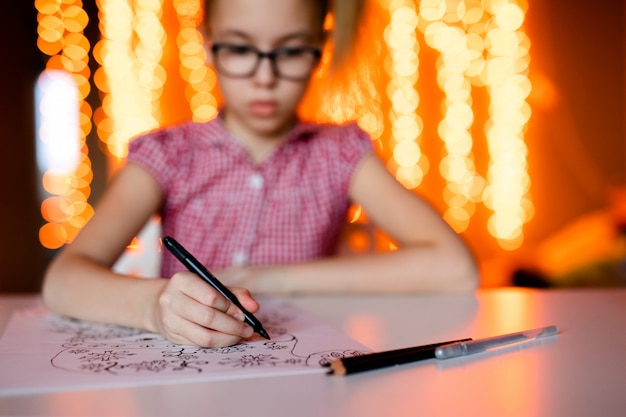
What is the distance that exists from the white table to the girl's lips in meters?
0.47

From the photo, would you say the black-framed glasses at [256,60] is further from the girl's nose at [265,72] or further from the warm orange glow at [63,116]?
the warm orange glow at [63,116]

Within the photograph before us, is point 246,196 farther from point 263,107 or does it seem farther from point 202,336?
point 202,336

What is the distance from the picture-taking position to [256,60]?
1.01 m

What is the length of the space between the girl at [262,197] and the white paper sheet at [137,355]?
0.07m

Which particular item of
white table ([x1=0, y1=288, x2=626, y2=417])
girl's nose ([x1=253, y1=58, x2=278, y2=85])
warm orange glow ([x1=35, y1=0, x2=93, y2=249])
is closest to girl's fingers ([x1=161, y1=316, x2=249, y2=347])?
white table ([x1=0, y1=288, x2=626, y2=417])

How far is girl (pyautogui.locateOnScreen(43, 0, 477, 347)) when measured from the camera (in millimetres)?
922

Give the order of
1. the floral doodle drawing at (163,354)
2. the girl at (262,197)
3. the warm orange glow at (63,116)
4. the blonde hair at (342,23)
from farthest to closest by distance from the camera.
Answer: the warm orange glow at (63,116) → the blonde hair at (342,23) → the girl at (262,197) → the floral doodle drawing at (163,354)

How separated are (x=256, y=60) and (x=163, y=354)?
1.88 ft

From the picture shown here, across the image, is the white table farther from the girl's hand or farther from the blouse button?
the blouse button

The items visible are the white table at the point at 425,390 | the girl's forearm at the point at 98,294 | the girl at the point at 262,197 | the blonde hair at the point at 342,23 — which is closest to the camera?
A: the white table at the point at 425,390

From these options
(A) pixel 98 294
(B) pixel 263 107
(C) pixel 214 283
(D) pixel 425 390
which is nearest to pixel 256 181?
(B) pixel 263 107

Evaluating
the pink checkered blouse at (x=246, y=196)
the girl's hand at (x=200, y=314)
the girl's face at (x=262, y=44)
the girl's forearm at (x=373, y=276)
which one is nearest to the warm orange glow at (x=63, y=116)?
the pink checkered blouse at (x=246, y=196)

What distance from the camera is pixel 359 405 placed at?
1.34ft

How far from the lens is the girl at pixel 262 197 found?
922 mm
